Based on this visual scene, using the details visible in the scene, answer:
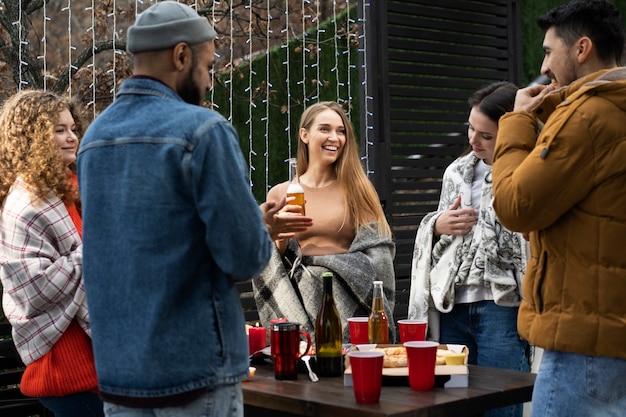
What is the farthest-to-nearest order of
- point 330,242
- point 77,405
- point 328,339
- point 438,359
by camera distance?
1. point 330,242
2. point 77,405
3. point 328,339
4. point 438,359

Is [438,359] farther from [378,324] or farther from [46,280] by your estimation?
[46,280]

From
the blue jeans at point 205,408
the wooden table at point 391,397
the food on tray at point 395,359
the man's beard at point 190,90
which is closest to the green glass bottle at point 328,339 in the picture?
the wooden table at point 391,397

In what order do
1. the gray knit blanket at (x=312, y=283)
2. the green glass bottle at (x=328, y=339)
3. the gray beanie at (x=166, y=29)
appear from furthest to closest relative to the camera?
the gray knit blanket at (x=312, y=283) → the green glass bottle at (x=328, y=339) → the gray beanie at (x=166, y=29)

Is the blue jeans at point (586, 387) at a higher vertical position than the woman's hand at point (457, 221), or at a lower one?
lower

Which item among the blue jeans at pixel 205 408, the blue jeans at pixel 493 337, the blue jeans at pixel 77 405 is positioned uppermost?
the blue jeans at pixel 205 408

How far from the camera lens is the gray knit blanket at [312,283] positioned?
3.49m

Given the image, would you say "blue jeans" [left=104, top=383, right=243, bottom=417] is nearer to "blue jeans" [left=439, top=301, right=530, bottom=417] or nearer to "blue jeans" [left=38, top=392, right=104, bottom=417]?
"blue jeans" [left=38, top=392, right=104, bottom=417]

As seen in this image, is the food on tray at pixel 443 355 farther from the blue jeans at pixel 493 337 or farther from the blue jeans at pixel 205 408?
the blue jeans at pixel 205 408

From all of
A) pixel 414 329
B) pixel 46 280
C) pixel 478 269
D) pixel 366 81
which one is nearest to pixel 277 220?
pixel 414 329

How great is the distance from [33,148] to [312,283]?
4.09 ft

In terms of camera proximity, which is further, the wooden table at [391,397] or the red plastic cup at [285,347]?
the red plastic cup at [285,347]

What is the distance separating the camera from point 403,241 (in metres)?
5.15

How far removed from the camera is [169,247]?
5.91 feet

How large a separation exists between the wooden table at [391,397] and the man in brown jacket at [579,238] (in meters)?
0.25
